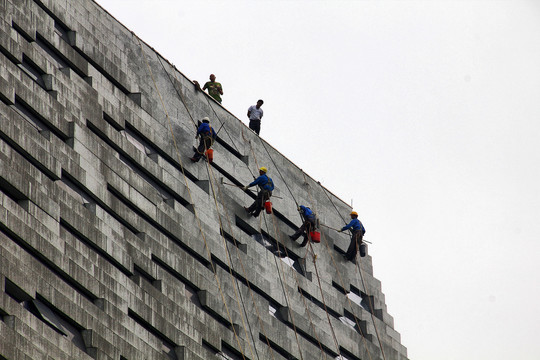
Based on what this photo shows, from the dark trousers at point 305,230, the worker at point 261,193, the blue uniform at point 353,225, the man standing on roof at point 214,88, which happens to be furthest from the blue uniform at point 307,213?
the man standing on roof at point 214,88

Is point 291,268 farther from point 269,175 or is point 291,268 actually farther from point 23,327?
point 23,327

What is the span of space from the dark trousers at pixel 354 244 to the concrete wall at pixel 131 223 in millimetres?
650

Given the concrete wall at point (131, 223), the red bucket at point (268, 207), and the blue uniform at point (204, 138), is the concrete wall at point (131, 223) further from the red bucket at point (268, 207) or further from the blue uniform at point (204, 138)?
the red bucket at point (268, 207)

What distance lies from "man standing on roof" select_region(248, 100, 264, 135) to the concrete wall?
1.05 m

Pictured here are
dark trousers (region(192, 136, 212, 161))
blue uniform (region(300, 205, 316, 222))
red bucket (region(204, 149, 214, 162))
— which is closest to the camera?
dark trousers (region(192, 136, 212, 161))

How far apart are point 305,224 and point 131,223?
920 centimetres

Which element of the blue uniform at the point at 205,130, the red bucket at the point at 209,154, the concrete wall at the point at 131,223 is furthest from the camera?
the red bucket at the point at 209,154

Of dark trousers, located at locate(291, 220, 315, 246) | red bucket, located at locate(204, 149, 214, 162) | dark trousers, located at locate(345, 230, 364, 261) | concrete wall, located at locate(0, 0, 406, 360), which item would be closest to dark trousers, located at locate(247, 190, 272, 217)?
concrete wall, located at locate(0, 0, 406, 360)

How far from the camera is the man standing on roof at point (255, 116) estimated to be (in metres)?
→ 45.9

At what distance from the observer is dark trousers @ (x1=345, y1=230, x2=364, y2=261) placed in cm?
4634

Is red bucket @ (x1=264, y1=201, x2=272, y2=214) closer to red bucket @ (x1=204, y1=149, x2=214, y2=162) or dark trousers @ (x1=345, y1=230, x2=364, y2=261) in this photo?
red bucket @ (x1=204, y1=149, x2=214, y2=162)

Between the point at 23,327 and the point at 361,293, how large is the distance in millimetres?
18817

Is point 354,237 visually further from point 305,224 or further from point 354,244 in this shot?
point 305,224

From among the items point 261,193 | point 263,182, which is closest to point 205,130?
point 263,182
